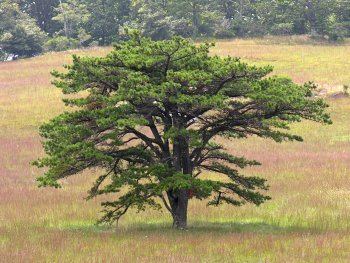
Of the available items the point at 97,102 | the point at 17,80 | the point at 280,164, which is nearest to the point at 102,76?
the point at 97,102

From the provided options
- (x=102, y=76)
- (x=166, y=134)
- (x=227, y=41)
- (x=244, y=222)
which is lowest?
(x=244, y=222)

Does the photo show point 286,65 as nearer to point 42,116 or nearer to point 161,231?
point 42,116

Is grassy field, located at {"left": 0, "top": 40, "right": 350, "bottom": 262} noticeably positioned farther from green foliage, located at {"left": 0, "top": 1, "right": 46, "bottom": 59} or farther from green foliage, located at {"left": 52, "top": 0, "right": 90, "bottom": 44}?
green foliage, located at {"left": 52, "top": 0, "right": 90, "bottom": 44}

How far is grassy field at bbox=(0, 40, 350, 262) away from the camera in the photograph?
1291 centimetres

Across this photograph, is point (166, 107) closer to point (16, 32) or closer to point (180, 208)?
point (180, 208)

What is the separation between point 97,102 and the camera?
1614 cm

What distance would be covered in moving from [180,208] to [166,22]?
61.4m

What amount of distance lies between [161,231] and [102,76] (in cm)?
383

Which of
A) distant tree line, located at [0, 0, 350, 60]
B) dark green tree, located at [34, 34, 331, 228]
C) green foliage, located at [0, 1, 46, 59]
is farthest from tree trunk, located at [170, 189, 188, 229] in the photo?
green foliage, located at [0, 1, 46, 59]

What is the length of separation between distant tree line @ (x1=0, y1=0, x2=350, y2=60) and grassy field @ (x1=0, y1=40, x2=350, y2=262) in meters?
39.5

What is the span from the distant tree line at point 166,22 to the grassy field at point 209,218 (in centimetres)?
3954

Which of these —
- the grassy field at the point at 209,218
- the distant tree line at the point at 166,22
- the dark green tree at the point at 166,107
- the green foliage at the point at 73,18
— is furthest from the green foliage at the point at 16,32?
the dark green tree at the point at 166,107

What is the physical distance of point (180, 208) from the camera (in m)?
16.4

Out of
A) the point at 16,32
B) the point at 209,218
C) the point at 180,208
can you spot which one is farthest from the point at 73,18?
the point at 180,208
